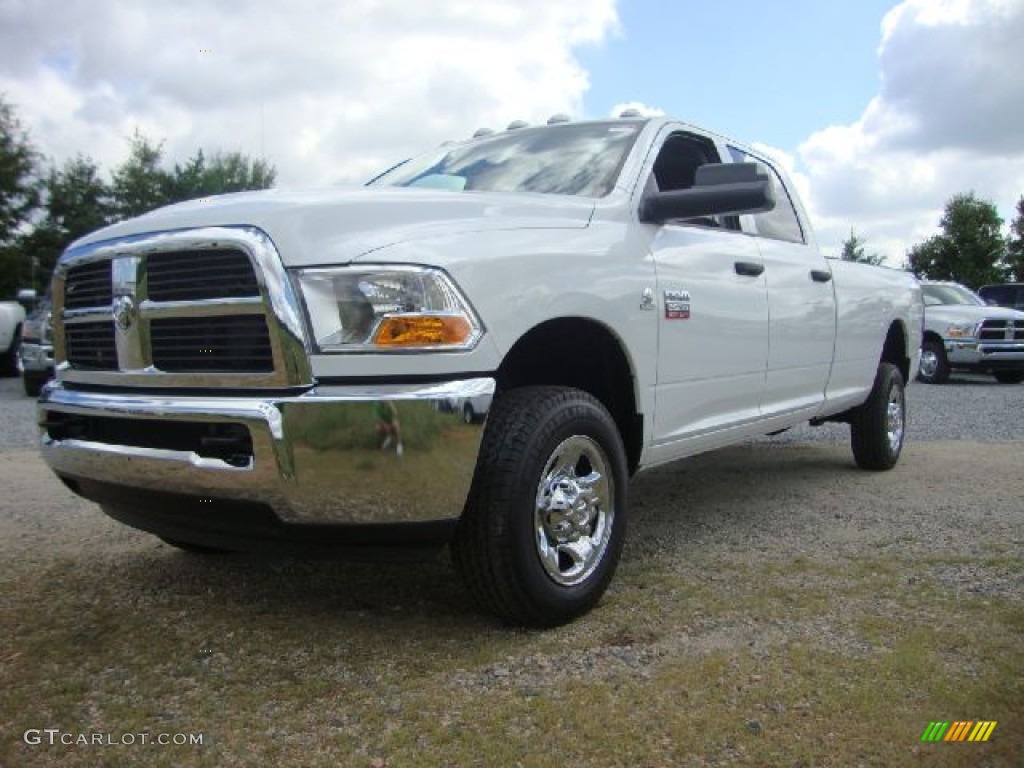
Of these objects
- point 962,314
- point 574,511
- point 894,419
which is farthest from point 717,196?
point 962,314

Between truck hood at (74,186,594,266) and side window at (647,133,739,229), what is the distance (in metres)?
1.05

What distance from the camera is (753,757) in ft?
6.95

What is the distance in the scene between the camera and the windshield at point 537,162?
11.8 feet

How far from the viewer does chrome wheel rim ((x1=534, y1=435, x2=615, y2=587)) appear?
9.47 ft

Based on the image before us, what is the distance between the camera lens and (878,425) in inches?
229

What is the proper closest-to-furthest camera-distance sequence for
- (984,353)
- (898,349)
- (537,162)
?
(537,162) < (898,349) < (984,353)

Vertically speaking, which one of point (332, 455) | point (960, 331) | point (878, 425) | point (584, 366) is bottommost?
point (960, 331)

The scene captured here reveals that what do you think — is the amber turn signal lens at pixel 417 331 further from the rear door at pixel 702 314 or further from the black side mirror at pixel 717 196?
the black side mirror at pixel 717 196

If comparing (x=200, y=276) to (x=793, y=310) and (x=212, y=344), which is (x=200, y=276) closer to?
(x=212, y=344)

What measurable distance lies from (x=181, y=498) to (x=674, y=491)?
331cm

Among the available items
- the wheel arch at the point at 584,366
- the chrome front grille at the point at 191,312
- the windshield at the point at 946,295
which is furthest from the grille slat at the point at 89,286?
the windshield at the point at 946,295

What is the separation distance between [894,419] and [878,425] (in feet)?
1.01

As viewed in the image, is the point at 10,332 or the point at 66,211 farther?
the point at 66,211

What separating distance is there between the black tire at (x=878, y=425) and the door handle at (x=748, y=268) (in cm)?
208
